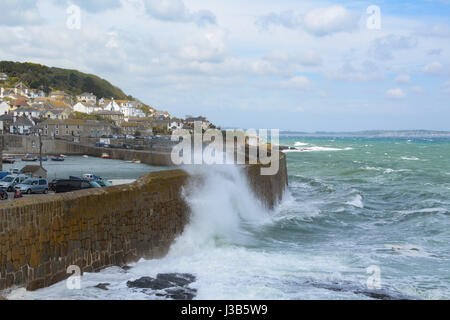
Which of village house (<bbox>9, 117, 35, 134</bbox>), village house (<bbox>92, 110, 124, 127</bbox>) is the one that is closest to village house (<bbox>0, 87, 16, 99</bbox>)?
village house (<bbox>92, 110, 124, 127</bbox>)

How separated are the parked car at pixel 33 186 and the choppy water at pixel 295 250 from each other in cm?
776

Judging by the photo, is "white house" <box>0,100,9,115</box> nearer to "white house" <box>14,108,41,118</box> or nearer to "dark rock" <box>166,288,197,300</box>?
"white house" <box>14,108,41,118</box>

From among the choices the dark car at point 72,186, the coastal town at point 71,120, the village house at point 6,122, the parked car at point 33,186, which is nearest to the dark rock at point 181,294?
the dark car at point 72,186

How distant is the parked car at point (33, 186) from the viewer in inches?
870

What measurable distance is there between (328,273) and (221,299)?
413cm

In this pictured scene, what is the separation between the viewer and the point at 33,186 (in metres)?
22.4

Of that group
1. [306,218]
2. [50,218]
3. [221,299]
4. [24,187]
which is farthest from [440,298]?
[24,187]

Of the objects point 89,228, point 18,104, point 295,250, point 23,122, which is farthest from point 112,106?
point 89,228

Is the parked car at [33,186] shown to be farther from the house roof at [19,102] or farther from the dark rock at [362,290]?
the house roof at [19,102]

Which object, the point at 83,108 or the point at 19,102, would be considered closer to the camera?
the point at 19,102

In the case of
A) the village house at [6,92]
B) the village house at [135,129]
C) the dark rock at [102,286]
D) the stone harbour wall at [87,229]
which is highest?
the village house at [6,92]

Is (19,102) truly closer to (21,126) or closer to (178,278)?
(21,126)

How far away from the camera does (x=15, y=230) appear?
10164 mm

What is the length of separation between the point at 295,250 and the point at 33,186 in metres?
12.0
